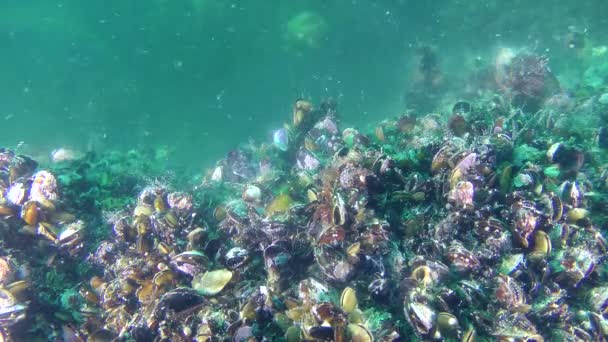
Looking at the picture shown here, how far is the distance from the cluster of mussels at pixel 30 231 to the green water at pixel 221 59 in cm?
1218

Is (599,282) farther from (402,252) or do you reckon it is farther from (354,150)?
(354,150)

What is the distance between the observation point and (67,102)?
20.7m

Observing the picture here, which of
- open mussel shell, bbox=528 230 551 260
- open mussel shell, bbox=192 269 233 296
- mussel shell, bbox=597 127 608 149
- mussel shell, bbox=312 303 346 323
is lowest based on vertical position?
open mussel shell, bbox=192 269 233 296

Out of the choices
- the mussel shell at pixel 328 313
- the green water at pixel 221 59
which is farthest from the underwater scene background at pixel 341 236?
the green water at pixel 221 59

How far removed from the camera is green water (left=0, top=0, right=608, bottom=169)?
640 inches

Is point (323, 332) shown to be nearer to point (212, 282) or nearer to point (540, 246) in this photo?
point (212, 282)

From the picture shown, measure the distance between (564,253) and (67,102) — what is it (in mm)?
23960

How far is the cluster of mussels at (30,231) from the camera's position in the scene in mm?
4355

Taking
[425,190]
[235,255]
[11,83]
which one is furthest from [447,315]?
[11,83]

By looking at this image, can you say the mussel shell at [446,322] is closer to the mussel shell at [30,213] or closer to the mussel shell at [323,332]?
the mussel shell at [323,332]

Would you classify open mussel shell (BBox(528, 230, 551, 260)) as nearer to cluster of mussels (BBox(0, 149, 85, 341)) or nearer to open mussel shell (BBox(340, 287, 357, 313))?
open mussel shell (BBox(340, 287, 357, 313))

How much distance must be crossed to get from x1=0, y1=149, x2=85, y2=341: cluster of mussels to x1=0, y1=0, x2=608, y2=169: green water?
40.0ft

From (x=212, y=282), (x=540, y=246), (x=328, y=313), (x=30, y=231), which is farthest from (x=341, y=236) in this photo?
(x=30, y=231)

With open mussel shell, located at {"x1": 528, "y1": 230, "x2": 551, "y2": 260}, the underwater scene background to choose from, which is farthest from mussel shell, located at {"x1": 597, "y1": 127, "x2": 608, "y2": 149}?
open mussel shell, located at {"x1": 528, "y1": 230, "x2": 551, "y2": 260}
